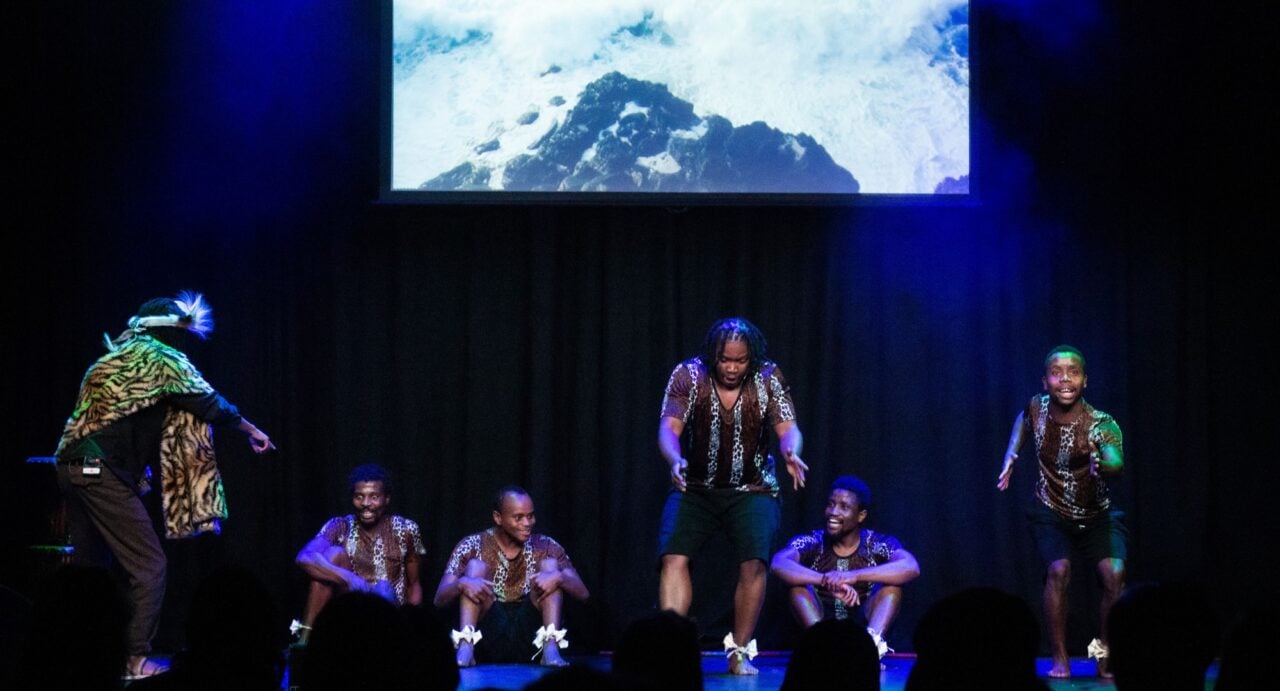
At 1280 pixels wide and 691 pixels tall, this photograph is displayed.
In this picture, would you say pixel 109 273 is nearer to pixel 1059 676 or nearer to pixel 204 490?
pixel 204 490

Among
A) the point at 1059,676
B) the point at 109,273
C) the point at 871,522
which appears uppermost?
the point at 109,273

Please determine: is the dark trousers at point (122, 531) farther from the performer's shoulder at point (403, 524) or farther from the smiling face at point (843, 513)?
the smiling face at point (843, 513)

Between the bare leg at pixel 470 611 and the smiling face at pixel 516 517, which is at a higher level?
the smiling face at pixel 516 517

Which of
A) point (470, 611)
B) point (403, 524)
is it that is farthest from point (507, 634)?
point (403, 524)

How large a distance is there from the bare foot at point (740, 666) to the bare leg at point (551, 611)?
2.82ft

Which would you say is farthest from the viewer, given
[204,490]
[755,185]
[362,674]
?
[755,185]

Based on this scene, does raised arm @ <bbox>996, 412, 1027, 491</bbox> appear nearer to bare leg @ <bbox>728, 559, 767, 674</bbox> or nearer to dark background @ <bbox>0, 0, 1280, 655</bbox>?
dark background @ <bbox>0, 0, 1280, 655</bbox>

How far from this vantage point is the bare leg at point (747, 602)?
23.4 feet

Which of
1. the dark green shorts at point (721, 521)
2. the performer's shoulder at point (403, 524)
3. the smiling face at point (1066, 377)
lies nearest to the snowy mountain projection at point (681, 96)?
the smiling face at point (1066, 377)

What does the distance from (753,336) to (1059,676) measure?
2.16 m

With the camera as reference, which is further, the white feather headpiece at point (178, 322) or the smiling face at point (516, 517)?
the smiling face at point (516, 517)

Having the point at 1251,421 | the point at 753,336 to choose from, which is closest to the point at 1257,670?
the point at 753,336

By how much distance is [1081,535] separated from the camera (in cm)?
744

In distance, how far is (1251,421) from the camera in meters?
8.65
